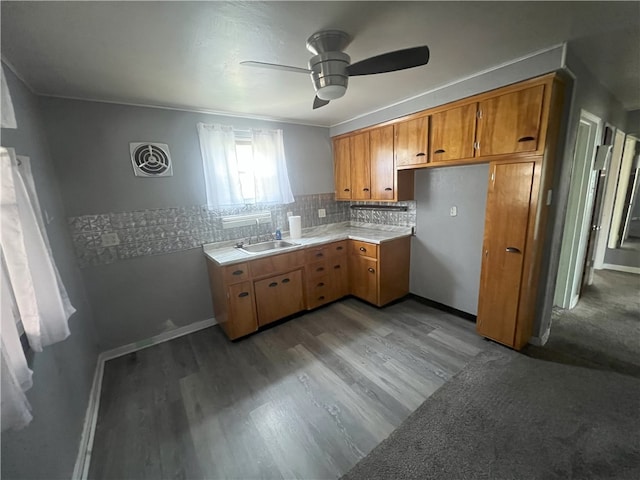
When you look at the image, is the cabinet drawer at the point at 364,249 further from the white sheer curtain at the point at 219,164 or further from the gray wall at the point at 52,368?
the gray wall at the point at 52,368

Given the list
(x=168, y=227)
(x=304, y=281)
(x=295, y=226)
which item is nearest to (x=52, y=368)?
(x=168, y=227)

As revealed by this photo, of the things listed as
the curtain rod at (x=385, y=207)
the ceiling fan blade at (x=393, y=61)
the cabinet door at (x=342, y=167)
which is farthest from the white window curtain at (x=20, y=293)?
the curtain rod at (x=385, y=207)

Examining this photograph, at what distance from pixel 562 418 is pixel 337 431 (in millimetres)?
1415

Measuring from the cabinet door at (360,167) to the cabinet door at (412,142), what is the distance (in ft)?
1.46

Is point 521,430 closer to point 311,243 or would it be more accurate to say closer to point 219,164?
point 311,243

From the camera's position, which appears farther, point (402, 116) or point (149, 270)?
point (402, 116)

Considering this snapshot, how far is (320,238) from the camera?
316 cm

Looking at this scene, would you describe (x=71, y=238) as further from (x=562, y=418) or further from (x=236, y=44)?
(x=562, y=418)

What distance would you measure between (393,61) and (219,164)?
2.00 meters

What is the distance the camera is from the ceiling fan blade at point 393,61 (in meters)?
1.29

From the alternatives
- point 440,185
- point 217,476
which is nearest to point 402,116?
point 440,185

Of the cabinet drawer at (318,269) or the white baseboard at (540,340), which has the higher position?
the cabinet drawer at (318,269)

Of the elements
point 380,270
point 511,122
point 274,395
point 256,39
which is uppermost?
point 256,39

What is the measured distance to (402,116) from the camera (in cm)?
267
